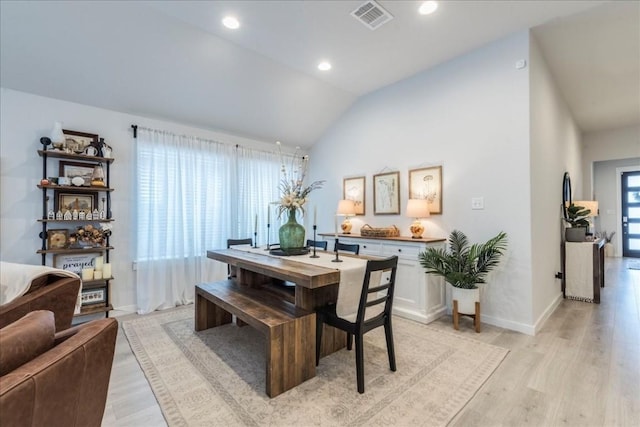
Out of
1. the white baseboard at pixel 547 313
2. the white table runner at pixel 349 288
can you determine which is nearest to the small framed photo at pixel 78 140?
the white table runner at pixel 349 288

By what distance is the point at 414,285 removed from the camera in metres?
3.34

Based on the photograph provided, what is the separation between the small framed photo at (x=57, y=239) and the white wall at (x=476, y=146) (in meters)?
3.87

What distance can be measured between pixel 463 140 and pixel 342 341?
2.68 metres

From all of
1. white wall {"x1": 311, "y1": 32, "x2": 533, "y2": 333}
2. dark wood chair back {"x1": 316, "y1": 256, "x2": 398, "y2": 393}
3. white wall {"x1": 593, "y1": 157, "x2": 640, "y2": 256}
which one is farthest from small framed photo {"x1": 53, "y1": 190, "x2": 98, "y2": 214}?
white wall {"x1": 593, "y1": 157, "x2": 640, "y2": 256}

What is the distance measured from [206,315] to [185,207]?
1.65m

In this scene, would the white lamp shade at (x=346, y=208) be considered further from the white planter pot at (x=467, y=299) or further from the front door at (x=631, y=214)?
the front door at (x=631, y=214)

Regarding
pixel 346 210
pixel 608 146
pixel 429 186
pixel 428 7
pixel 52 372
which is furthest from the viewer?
pixel 608 146

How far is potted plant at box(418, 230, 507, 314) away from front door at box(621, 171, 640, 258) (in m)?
6.90

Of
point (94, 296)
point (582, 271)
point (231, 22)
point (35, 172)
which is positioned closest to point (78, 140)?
point (35, 172)

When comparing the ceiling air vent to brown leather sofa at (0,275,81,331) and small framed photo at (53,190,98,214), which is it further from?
small framed photo at (53,190,98,214)

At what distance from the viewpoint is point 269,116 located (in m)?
4.47

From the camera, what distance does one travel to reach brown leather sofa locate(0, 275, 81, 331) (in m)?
1.75

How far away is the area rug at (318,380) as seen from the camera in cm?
172

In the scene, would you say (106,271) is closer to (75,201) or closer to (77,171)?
(75,201)
